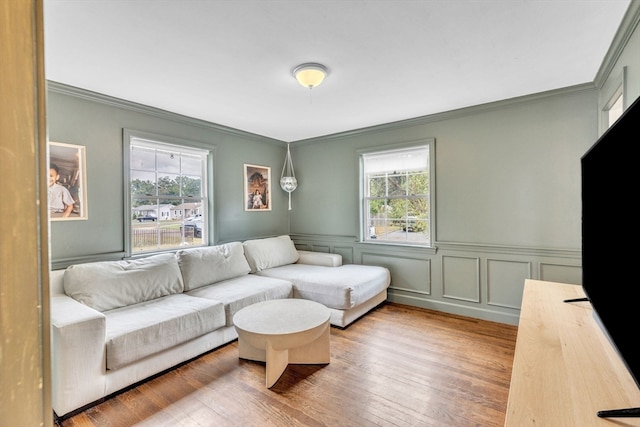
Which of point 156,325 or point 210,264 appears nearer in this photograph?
point 156,325

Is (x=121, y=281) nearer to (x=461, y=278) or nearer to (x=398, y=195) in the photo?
(x=398, y=195)

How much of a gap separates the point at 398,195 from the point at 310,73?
2230 millimetres

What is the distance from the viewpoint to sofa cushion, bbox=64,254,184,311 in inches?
96.9

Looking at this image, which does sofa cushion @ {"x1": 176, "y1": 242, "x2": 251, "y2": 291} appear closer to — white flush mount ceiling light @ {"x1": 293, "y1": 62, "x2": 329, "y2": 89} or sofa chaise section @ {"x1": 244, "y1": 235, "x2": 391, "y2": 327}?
sofa chaise section @ {"x1": 244, "y1": 235, "x2": 391, "y2": 327}

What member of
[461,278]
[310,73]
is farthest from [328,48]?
[461,278]

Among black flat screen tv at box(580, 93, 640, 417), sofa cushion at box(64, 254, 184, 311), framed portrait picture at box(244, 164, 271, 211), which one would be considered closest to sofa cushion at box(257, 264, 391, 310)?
framed portrait picture at box(244, 164, 271, 211)

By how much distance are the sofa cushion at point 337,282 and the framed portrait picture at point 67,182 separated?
6.67ft

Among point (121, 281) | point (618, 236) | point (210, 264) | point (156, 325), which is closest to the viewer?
point (618, 236)

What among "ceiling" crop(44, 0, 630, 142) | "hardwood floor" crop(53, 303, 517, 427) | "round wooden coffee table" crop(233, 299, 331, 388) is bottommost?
"hardwood floor" crop(53, 303, 517, 427)

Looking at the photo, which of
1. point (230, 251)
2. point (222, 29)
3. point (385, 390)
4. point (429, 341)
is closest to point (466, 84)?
point (222, 29)

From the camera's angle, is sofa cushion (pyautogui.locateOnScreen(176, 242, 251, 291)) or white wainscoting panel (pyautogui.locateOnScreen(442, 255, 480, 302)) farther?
white wainscoting panel (pyautogui.locateOnScreen(442, 255, 480, 302))

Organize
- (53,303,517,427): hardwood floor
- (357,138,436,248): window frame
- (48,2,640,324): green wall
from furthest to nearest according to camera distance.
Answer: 1. (357,138,436,248): window frame
2. (48,2,640,324): green wall
3. (53,303,517,427): hardwood floor

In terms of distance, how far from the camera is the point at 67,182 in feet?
9.02

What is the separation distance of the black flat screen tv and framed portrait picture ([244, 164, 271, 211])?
382 centimetres
